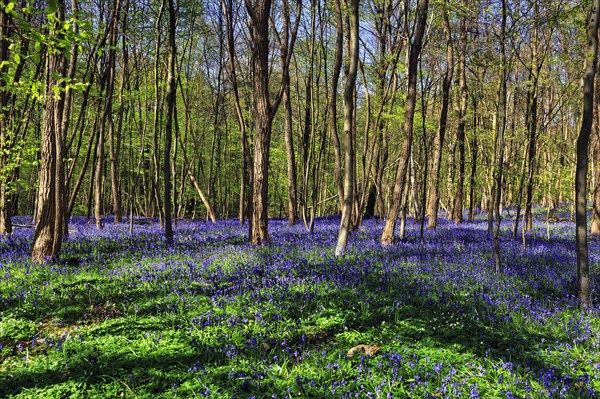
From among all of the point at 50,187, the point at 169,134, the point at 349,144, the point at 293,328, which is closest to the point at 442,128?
the point at 349,144

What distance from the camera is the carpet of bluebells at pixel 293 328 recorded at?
3.57 metres

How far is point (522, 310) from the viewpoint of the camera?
212 inches

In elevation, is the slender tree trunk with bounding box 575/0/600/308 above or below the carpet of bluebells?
above

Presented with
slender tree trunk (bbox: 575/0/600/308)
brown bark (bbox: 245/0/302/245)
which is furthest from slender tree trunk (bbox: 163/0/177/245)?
slender tree trunk (bbox: 575/0/600/308)

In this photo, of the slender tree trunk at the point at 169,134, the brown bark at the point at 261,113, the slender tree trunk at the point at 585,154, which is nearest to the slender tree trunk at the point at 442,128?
the brown bark at the point at 261,113

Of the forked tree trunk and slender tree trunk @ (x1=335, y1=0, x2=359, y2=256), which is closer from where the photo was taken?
the forked tree trunk

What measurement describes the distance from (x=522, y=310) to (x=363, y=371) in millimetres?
3134

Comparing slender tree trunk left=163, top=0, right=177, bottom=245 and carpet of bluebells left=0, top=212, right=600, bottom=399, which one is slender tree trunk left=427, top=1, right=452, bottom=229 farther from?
slender tree trunk left=163, top=0, right=177, bottom=245

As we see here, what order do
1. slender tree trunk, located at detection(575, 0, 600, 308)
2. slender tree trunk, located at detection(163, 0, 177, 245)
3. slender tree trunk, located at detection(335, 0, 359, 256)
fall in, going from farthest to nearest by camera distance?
slender tree trunk, located at detection(163, 0, 177, 245) < slender tree trunk, located at detection(335, 0, 359, 256) < slender tree trunk, located at detection(575, 0, 600, 308)

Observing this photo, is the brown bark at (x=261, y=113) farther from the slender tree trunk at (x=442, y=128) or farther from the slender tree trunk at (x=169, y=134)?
the slender tree trunk at (x=442, y=128)

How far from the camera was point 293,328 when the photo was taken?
482 cm

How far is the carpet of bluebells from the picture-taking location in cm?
357

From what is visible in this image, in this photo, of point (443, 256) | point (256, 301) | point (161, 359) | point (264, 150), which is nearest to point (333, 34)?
point (264, 150)

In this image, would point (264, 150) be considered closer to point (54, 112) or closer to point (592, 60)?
Result: point (54, 112)
